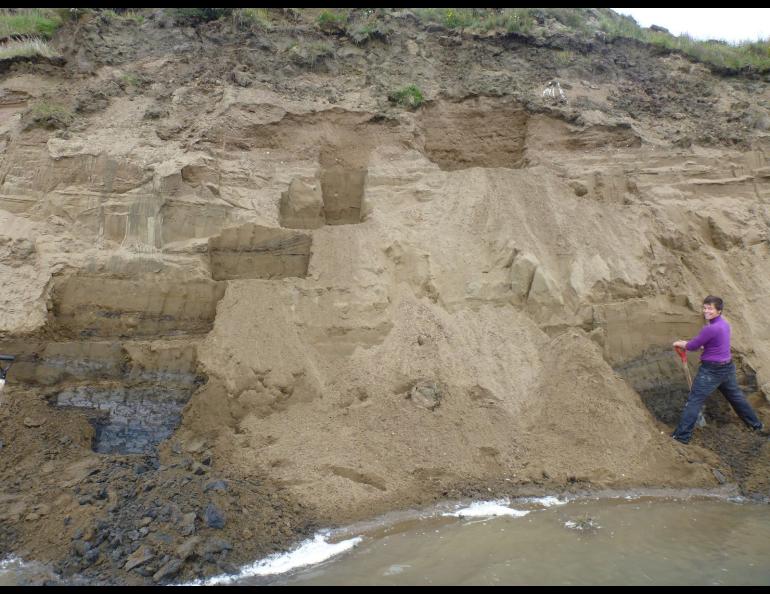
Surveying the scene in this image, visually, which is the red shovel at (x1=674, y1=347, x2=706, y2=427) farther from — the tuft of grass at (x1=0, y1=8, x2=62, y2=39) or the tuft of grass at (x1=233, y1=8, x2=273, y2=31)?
the tuft of grass at (x1=0, y1=8, x2=62, y2=39)

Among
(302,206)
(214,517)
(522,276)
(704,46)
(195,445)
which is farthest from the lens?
(704,46)

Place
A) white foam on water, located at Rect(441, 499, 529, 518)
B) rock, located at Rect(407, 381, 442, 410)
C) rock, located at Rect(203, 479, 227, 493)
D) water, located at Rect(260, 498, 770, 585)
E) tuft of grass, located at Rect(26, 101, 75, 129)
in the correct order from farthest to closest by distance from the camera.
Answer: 1. tuft of grass, located at Rect(26, 101, 75, 129)
2. rock, located at Rect(407, 381, 442, 410)
3. white foam on water, located at Rect(441, 499, 529, 518)
4. rock, located at Rect(203, 479, 227, 493)
5. water, located at Rect(260, 498, 770, 585)

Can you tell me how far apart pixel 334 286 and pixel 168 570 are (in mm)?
3926

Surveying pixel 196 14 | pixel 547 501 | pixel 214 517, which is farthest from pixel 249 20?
pixel 547 501

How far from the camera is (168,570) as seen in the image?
4.35 metres

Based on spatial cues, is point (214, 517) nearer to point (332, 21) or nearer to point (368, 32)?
point (368, 32)

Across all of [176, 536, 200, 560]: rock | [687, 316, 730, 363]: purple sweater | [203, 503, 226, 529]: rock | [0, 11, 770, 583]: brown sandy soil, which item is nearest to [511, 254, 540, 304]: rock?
[0, 11, 770, 583]: brown sandy soil

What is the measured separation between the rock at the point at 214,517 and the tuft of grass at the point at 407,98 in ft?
22.7

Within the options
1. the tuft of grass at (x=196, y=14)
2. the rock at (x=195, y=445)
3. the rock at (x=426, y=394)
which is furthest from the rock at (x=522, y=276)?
the tuft of grass at (x=196, y=14)

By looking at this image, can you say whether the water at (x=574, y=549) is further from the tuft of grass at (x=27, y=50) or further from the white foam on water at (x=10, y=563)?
the tuft of grass at (x=27, y=50)

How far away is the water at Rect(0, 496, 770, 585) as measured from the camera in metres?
4.31

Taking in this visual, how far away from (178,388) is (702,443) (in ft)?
19.4

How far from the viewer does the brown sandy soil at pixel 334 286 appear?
5.84m

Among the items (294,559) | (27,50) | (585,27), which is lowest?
(294,559)
